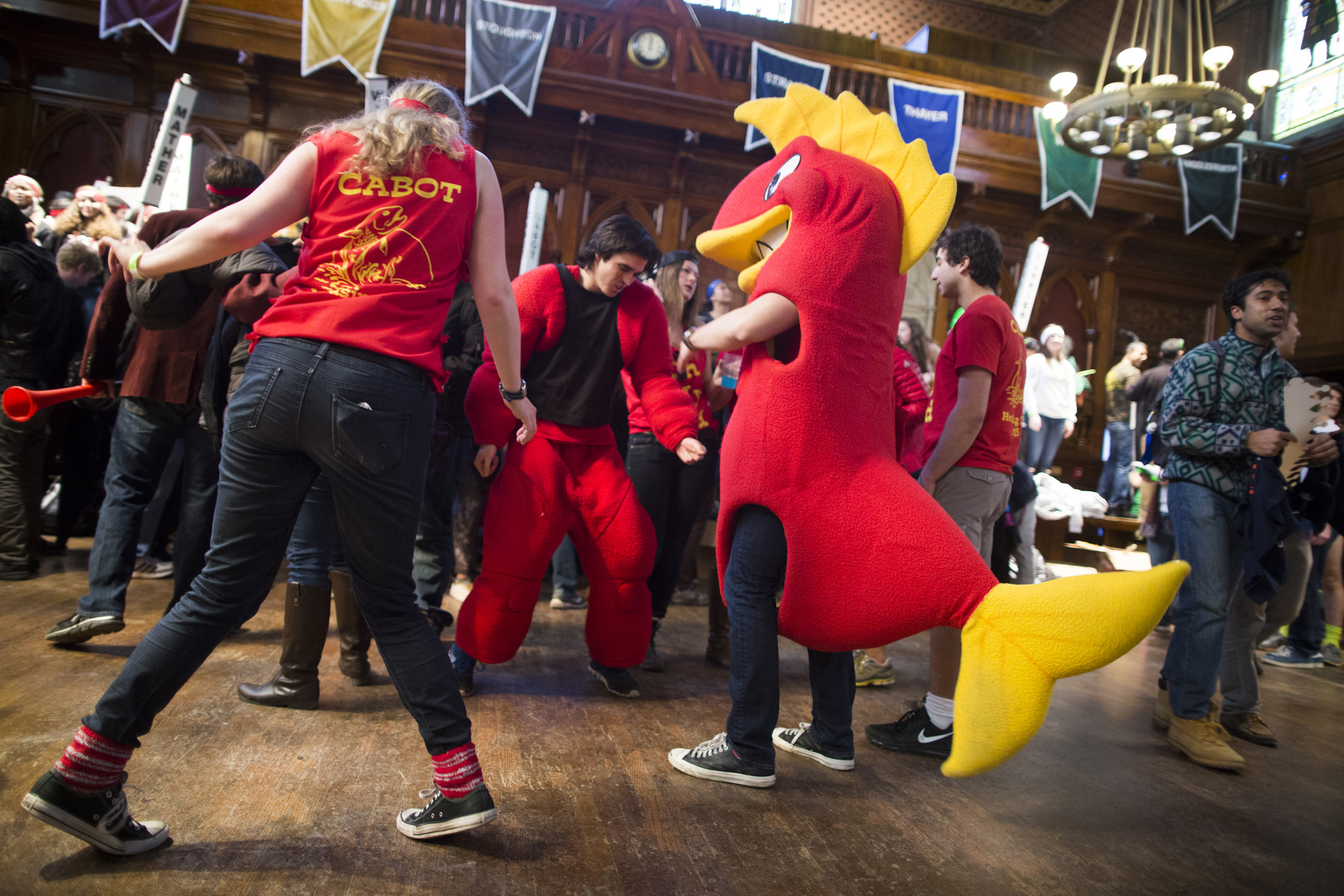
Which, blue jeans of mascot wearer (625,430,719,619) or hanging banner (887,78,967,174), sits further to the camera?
hanging banner (887,78,967,174)

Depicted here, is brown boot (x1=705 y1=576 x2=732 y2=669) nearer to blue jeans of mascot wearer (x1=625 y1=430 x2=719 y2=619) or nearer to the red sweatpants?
blue jeans of mascot wearer (x1=625 y1=430 x2=719 y2=619)

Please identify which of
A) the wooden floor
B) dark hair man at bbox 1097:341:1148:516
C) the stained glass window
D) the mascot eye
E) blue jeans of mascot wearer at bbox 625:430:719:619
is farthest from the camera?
the stained glass window

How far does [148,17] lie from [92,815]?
24.2 feet

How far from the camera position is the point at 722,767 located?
1854 mm

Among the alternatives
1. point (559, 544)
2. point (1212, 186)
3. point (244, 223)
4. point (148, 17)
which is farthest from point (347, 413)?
point (1212, 186)

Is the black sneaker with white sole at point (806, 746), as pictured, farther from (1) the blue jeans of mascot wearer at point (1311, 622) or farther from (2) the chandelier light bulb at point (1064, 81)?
(2) the chandelier light bulb at point (1064, 81)

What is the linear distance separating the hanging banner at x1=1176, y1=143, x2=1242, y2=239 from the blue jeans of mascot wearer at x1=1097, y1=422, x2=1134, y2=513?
2291 mm

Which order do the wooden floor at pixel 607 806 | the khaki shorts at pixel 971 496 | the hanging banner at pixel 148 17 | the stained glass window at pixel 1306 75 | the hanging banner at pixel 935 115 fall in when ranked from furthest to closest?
1. the stained glass window at pixel 1306 75
2. the hanging banner at pixel 935 115
3. the hanging banner at pixel 148 17
4. the khaki shorts at pixel 971 496
5. the wooden floor at pixel 607 806

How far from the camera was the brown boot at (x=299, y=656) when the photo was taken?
2084 millimetres

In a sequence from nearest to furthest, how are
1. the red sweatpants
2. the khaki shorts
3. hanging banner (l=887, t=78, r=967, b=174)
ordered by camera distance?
the red sweatpants → the khaki shorts → hanging banner (l=887, t=78, r=967, b=174)

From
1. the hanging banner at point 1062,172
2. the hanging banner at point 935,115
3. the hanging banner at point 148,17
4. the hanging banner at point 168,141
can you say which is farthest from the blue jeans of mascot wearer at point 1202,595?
the hanging banner at point 148,17

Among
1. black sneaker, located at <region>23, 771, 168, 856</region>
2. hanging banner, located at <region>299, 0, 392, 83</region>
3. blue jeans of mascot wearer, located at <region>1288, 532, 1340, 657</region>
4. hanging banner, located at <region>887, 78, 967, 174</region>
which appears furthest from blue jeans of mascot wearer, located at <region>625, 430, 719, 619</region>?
hanging banner, located at <region>887, 78, 967, 174</region>

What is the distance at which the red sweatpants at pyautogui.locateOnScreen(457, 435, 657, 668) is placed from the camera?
218 centimetres

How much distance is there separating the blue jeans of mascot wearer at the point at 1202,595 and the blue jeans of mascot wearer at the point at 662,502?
1.59m
